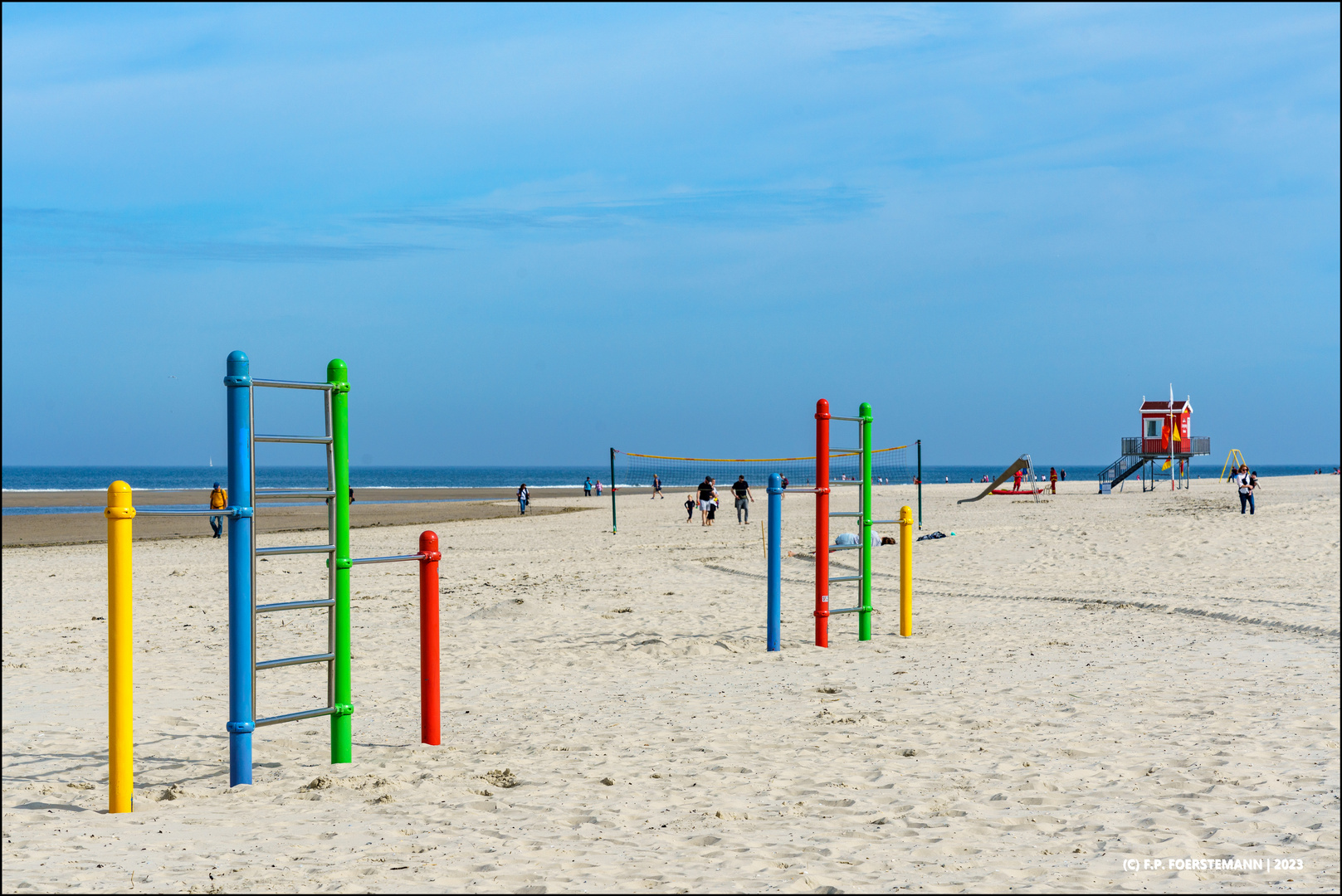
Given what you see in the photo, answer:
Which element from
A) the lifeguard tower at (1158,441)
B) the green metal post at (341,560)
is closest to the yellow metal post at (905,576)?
the green metal post at (341,560)

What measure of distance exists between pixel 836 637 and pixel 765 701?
3.02 meters

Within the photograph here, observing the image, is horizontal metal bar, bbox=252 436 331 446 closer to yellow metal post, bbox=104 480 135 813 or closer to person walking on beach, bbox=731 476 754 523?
yellow metal post, bbox=104 480 135 813

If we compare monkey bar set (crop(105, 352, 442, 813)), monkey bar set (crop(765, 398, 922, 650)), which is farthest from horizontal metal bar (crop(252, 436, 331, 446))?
monkey bar set (crop(765, 398, 922, 650))

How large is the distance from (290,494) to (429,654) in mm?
1289

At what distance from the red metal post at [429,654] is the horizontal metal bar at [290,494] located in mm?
673

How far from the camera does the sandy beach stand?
13.4ft

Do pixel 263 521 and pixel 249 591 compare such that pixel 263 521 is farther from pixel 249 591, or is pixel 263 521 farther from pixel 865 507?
pixel 249 591

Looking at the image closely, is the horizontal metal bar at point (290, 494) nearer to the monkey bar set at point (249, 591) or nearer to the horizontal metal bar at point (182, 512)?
the monkey bar set at point (249, 591)

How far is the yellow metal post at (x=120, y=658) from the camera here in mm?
4965

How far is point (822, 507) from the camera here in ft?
31.6

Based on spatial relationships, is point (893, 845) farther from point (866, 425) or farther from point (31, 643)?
point (31, 643)

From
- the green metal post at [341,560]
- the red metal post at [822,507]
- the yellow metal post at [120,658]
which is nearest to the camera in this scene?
the yellow metal post at [120,658]

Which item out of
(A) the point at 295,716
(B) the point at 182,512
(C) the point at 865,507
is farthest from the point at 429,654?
(C) the point at 865,507

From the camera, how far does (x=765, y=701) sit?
24.1 feet
